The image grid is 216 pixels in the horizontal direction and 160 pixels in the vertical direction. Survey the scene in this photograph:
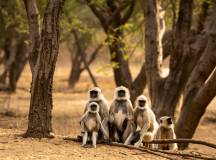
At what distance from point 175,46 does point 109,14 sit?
16.2 feet

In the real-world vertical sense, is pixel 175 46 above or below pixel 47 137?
above

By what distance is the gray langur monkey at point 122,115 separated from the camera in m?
8.05

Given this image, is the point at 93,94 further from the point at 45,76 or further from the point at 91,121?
the point at 45,76

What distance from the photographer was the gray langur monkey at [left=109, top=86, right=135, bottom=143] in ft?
26.4

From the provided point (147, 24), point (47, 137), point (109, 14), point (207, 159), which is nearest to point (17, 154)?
point (47, 137)

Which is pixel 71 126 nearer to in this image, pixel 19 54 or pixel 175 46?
pixel 175 46

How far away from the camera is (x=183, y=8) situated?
10828 mm

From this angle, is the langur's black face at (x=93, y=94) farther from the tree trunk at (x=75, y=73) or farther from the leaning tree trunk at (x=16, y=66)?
the tree trunk at (x=75, y=73)

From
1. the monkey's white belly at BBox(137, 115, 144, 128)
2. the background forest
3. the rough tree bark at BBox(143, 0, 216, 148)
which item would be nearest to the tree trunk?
the background forest

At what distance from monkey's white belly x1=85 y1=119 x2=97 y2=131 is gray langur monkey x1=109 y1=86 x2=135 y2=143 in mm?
422

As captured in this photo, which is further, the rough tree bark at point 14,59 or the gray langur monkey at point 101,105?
the rough tree bark at point 14,59

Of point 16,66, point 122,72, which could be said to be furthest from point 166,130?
point 16,66

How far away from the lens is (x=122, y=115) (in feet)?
26.6

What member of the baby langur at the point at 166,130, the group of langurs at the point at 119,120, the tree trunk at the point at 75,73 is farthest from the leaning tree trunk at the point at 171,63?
the tree trunk at the point at 75,73
